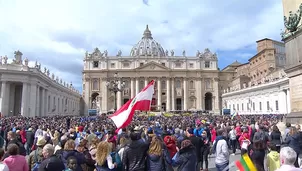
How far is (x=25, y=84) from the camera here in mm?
39656

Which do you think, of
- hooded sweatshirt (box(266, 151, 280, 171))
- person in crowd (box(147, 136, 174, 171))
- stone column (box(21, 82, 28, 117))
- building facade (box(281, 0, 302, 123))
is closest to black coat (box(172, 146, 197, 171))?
person in crowd (box(147, 136, 174, 171))

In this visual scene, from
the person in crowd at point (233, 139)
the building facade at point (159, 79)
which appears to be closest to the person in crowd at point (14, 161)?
the person in crowd at point (233, 139)

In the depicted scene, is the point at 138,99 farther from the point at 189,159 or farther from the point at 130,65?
the point at 130,65

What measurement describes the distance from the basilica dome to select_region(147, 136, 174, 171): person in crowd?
305ft

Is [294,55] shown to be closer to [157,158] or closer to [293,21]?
[293,21]

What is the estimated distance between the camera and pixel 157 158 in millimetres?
4883

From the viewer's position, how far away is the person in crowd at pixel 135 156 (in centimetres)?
500

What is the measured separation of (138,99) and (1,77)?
35.2 meters

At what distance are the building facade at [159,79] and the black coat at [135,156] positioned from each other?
6942cm

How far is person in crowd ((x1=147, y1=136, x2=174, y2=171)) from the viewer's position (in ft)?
16.0

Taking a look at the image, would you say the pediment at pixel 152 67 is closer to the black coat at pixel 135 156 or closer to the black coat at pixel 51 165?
the black coat at pixel 135 156

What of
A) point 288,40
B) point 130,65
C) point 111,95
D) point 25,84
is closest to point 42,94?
point 25,84

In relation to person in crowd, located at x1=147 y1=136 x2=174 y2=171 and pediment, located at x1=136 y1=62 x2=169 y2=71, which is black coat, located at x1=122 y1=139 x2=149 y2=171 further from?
pediment, located at x1=136 y1=62 x2=169 y2=71

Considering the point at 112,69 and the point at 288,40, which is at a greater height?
the point at 112,69
